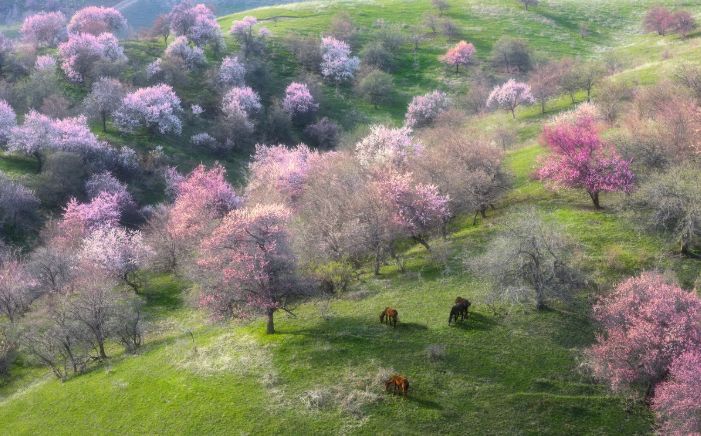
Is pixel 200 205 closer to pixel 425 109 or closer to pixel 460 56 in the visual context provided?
pixel 425 109

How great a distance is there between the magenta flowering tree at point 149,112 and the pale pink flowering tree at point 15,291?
150 feet

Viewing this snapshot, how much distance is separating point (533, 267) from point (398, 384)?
1470cm

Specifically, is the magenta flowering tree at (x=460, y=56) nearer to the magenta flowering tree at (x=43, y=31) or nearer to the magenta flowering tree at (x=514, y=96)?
the magenta flowering tree at (x=514, y=96)

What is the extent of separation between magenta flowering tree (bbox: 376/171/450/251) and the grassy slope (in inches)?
125

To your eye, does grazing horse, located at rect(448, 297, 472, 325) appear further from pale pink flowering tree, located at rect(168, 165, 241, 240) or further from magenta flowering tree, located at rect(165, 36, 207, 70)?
magenta flowering tree, located at rect(165, 36, 207, 70)

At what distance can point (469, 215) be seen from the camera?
59250 millimetres

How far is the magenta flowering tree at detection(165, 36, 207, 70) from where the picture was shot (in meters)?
121

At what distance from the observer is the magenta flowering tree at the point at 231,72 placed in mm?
116500

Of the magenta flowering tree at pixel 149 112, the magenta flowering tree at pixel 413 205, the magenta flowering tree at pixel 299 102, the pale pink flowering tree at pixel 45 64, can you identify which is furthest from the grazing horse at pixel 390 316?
the pale pink flowering tree at pixel 45 64

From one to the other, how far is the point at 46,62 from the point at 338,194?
83.2 m

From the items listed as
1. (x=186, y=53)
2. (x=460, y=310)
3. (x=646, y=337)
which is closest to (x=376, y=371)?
(x=460, y=310)

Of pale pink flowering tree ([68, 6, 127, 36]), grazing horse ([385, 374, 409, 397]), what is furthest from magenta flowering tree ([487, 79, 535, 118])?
pale pink flowering tree ([68, 6, 127, 36])

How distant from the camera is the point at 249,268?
3784cm

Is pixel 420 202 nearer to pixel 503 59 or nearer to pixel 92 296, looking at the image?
pixel 92 296
